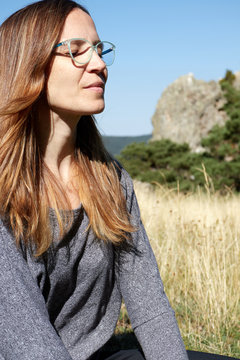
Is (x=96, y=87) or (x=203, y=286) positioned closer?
(x=96, y=87)

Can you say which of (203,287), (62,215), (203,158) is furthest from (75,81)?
(203,158)

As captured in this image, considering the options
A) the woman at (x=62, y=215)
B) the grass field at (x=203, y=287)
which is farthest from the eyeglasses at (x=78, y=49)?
the grass field at (x=203, y=287)

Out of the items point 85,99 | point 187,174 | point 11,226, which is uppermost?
point 85,99

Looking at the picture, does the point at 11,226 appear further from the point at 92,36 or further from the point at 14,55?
the point at 92,36

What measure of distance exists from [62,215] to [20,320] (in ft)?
1.17

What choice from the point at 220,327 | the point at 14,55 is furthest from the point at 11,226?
the point at 220,327

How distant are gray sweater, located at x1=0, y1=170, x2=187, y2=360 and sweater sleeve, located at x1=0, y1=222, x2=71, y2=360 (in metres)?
0.01

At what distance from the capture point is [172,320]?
145 cm

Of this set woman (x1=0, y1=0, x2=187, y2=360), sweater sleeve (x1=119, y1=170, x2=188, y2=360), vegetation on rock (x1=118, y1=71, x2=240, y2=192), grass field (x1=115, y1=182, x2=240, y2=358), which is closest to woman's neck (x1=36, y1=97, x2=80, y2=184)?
woman (x1=0, y1=0, x2=187, y2=360)

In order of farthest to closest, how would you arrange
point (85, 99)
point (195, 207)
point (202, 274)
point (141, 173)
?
1. point (141, 173)
2. point (195, 207)
3. point (202, 274)
4. point (85, 99)

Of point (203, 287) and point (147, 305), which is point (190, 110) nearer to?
point (203, 287)

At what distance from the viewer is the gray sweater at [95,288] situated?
1.29 metres

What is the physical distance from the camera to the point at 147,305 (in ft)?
4.76

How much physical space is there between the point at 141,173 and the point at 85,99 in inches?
543
